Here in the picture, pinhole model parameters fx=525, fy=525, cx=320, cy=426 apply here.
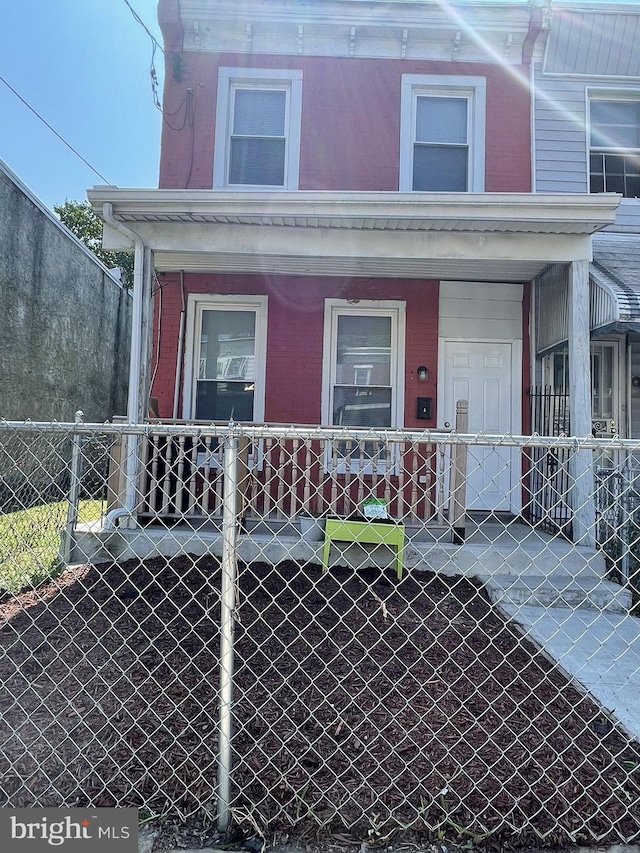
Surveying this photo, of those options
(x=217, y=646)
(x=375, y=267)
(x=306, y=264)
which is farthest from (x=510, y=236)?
(x=217, y=646)

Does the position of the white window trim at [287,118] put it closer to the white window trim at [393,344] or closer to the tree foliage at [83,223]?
the white window trim at [393,344]

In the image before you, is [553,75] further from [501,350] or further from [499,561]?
[499,561]

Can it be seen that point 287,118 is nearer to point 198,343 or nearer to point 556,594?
point 198,343

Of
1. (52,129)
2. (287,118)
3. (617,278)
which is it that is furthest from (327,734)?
(52,129)

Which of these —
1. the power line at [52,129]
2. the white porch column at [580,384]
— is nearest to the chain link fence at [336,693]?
the white porch column at [580,384]

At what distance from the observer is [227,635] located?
1.87 meters

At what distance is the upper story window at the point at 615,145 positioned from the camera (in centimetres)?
691

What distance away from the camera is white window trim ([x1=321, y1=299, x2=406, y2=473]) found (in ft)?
21.9

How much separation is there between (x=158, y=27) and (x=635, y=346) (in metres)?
7.35

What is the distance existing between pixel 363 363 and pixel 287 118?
11.1 ft

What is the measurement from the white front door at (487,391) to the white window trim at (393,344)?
1.81ft

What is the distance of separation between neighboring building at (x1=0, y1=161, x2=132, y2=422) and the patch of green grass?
129 inches

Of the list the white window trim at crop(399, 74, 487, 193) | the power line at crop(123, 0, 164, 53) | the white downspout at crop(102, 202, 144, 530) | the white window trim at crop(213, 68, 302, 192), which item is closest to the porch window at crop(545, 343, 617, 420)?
the white window trim at crop(399, 74, 487, 193)

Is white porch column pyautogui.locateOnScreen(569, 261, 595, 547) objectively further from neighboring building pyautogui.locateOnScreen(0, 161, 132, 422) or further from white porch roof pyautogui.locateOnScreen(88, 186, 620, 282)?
neighboring building pyautogui.locateOnScreen(0, 161, 132, 422)
